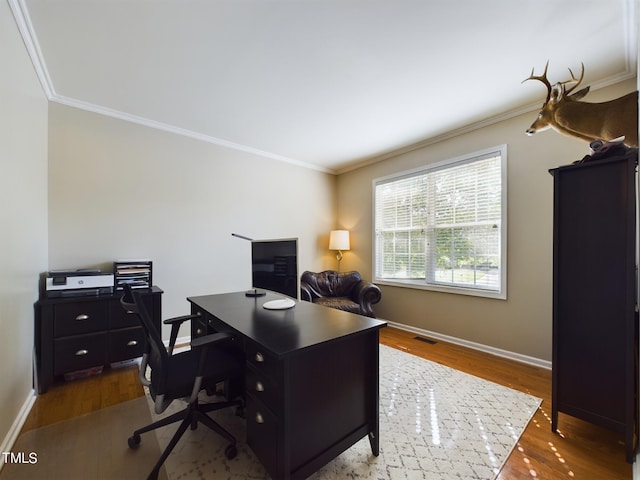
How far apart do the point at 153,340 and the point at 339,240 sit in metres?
3.41

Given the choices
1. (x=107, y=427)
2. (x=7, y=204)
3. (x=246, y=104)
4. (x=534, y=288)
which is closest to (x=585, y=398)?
(x=534, y=288)

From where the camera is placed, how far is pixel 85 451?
157 centimetres

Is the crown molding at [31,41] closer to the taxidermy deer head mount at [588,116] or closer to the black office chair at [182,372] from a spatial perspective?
the black office chair at [182,372]

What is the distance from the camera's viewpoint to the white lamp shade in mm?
4516

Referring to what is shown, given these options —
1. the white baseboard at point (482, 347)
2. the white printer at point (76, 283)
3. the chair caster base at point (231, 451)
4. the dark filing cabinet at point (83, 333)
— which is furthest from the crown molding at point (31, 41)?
the white baseboard at point (482, 347)

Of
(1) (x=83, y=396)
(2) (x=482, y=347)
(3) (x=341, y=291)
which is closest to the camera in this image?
(1) (x=83, y=396)

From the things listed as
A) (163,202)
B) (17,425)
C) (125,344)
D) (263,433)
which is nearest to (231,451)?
(263,433)

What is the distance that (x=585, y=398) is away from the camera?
1671 mm

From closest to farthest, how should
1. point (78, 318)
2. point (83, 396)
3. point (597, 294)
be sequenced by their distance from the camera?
1. point (597, 294)
2. point (83, 396)
3. point (78, 318)

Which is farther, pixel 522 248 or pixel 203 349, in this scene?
pixel 522 248

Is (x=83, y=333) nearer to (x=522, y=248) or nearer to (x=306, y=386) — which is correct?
(x=306, y=386)

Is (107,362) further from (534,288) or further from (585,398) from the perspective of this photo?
(534,288)

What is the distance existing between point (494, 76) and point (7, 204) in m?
3.58

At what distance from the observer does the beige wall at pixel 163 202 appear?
8.62 feet
